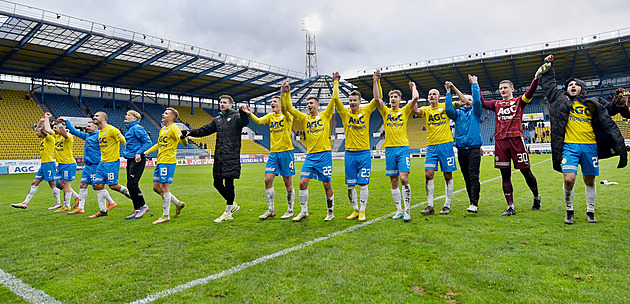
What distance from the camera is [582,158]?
16.1ft

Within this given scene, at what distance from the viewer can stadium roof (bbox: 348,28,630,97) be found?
31.9 meters

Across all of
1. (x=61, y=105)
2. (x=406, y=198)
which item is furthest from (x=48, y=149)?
(x=61, y=105)

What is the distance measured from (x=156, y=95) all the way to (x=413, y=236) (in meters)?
46.6

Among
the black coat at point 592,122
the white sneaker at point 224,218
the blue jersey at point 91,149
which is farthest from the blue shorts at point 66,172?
the black coat at point 592,122

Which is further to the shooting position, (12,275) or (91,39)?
(91,39)

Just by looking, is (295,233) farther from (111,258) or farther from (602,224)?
(602,224)

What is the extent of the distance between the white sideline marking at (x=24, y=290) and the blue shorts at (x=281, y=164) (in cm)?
374

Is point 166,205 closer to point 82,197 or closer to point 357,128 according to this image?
point 82,197

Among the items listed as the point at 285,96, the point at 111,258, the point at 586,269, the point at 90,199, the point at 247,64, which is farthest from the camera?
the point at 247,64

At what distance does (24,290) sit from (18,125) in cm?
3673

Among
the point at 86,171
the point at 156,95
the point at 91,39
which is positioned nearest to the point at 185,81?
the point at 156,95

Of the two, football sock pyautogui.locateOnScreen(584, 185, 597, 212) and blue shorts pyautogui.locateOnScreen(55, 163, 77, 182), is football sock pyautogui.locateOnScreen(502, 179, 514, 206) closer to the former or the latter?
football sock pyautogui.locateOnScreen(584, 185, 597, 212)

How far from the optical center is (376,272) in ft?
10.6

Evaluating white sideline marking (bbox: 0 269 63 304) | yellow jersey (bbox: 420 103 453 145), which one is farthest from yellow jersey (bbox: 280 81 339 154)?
white sideline marking (bbox: 0 269 63 304)
